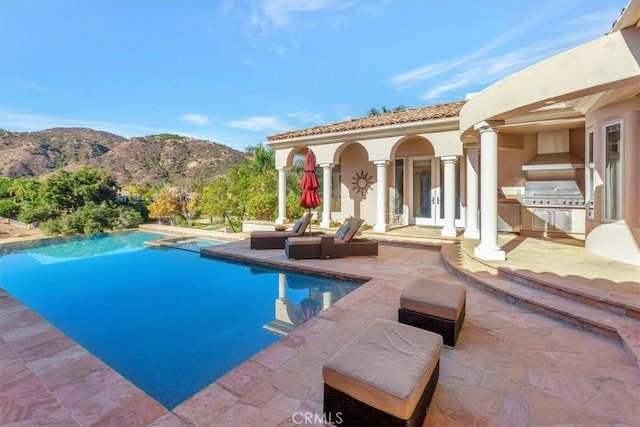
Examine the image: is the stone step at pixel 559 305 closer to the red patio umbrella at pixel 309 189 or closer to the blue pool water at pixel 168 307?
the blue pool water at pixel 168 307

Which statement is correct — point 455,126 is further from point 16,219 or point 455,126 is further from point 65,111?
point 65,111

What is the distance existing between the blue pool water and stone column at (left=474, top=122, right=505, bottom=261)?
323cm

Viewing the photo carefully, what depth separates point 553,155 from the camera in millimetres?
10078

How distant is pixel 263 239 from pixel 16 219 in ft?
79.2

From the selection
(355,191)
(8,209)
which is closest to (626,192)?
(355,191)

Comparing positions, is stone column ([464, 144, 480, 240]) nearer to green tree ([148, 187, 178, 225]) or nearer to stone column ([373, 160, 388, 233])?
stone column ([373, 160, 388, 233])

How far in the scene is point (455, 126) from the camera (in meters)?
10.8

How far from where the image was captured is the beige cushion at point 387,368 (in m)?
2.29

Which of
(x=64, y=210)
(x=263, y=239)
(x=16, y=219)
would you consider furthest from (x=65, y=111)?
(x=263, y=239)

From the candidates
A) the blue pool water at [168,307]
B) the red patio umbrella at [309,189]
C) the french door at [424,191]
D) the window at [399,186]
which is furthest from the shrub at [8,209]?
the french door at [424,191]

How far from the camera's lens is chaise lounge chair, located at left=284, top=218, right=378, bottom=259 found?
8.96 m

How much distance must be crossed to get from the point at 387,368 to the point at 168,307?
5.09 metres

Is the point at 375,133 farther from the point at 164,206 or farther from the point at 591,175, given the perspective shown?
the point at 164,206

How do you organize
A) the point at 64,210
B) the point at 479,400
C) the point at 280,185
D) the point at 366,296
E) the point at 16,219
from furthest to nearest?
the point at 16,219, the point at 64,210, the point at 280,185, the point at 366,296, the point at 479,400
